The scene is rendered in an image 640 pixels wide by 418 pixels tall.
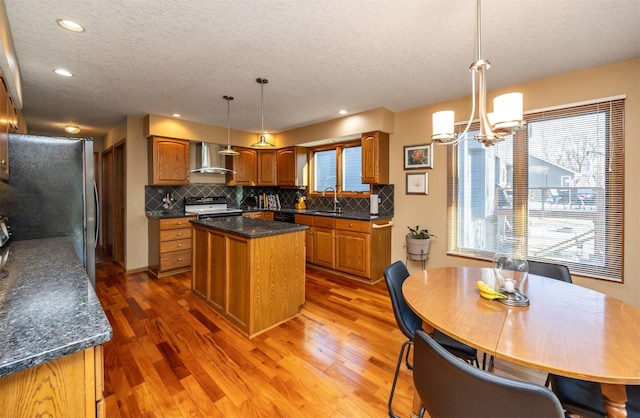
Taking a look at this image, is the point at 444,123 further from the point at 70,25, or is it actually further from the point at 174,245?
the point at 174,245

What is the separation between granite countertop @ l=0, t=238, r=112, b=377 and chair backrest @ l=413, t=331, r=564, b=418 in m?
1.01

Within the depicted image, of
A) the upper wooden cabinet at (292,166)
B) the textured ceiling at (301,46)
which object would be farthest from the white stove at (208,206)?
the textured ceiling at (301,46)

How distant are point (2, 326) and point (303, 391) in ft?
4.94

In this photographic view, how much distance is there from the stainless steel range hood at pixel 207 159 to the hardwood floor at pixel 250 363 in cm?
234

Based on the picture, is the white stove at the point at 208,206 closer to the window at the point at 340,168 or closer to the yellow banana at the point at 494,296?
the window at the point at 340,168

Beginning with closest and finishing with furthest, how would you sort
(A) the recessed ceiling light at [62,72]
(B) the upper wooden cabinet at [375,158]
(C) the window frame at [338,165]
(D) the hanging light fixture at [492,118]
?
(D) the hanging light fixture at [492,118], (A) the recessed ceiling light at [62,72], (B) the upper wooden cabinet at [375,158], (C) the window frame at [338,165]

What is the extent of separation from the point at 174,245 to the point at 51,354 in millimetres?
3680

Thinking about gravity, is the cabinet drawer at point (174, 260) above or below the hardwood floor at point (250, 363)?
above

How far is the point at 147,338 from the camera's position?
7.75ft

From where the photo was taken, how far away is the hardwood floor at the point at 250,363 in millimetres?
1651

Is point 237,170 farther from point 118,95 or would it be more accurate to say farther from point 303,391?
point 303,391

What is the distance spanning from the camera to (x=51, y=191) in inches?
95.4

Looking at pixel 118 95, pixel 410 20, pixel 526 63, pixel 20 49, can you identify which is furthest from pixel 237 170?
pixel 526 63

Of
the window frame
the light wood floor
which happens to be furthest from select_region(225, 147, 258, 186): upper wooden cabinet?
the light wood floor
